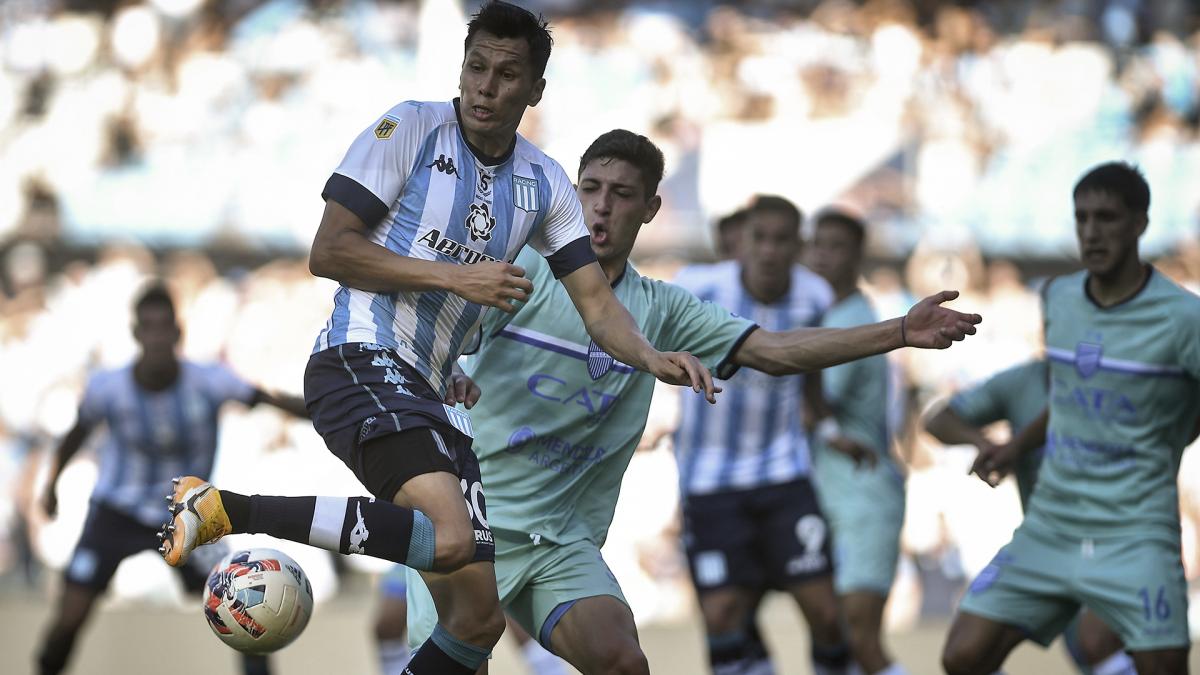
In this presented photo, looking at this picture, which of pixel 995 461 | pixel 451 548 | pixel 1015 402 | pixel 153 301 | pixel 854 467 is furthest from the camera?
pixel 153 301

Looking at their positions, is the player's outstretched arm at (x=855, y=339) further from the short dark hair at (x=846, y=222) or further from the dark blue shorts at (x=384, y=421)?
the short dark hair at (x=846, y=222)

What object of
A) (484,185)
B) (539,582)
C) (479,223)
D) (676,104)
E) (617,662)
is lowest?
(617,662)

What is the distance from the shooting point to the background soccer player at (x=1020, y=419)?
6438 millimetres

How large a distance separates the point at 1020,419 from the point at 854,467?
1.66 m

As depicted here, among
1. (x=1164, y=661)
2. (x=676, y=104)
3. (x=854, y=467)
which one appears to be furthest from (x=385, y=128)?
(x=676, y=104)

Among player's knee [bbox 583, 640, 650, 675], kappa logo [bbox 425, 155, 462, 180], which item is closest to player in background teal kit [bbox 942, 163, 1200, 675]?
player's knee [bbox 583, 640, 650, 675]

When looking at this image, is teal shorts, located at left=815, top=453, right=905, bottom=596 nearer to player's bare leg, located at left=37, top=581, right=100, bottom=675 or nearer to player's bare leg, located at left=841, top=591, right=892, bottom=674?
player's bare leg, located at left=841, top=591, right=892, bottom=674

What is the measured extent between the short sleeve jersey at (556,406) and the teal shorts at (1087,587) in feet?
5.34

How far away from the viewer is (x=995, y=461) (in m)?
6.00

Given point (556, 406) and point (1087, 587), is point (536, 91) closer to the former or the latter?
point (556, 406)

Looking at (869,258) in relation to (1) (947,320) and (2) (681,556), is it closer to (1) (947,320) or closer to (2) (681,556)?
(2) (681,556)

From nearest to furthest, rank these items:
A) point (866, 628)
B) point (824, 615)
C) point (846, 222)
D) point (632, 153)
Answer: point (632, 153), point (824, 615), point (866, 628), point (846, 222)

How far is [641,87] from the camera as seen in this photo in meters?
16.6

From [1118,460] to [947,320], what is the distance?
178 cm
